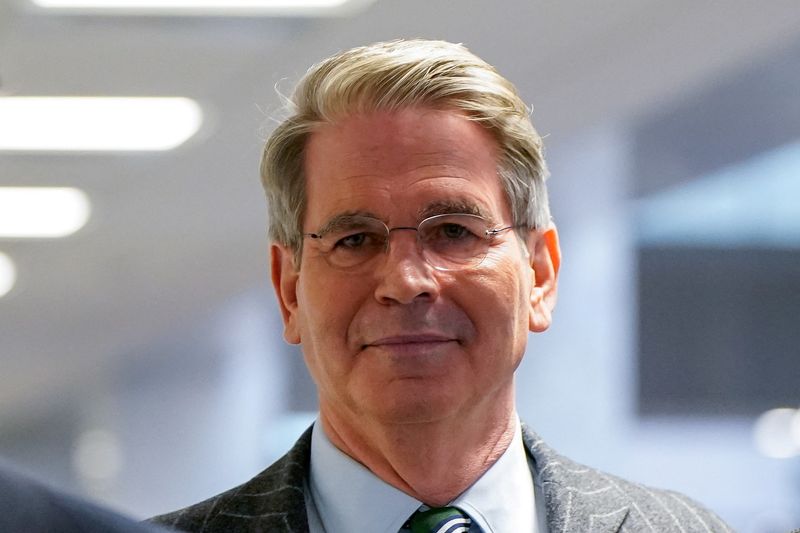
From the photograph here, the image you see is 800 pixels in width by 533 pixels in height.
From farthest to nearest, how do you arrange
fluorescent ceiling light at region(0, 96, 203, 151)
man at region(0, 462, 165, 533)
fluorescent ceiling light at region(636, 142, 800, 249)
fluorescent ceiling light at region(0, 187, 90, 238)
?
1. fluorescent ceiling light at region(0, 187, 90, 238)
2. fluorescent ceiling light at region(636, 142, 800, 249)
3. fluorescent ceiling light at region(0, 96, 203, 151)
4. man at region(0, 462, 165, 533)

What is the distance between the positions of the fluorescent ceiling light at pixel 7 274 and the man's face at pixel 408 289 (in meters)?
2.92

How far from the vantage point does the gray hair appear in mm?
1405

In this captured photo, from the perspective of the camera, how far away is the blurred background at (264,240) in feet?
11.3

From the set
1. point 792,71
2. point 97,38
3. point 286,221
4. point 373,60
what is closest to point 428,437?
point 286,221

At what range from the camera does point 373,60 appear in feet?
4.72

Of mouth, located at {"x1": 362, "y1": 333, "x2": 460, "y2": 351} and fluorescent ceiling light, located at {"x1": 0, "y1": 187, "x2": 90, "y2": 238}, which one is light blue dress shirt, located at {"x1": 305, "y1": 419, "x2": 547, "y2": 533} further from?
fluorescent ceiling light, located at {"x1": 0, "y1": 187, "x2": 90, "y2": 238}

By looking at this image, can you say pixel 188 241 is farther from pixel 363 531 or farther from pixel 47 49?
pixel 363 531

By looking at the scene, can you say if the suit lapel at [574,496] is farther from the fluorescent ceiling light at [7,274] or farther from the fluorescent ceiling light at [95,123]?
the fluorescent ceiling light at [7,274]

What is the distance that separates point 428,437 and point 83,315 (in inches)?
114

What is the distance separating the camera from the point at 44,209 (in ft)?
13.1

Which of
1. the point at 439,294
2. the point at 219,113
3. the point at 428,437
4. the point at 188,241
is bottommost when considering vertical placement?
the point at 428,437

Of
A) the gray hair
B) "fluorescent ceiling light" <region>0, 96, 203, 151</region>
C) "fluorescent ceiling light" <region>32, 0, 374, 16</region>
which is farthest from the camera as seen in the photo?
"fluorescent ceiling light" <region>0, 96, 203, 151</region>

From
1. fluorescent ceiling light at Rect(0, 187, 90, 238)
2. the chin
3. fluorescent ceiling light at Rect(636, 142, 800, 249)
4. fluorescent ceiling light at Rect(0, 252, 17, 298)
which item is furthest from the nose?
fluorescent ceiling light at Rect(0, 252, 17, 298)

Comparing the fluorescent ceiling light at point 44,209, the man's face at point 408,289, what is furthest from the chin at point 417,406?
the fluorescent ceiling light at point 44,209
